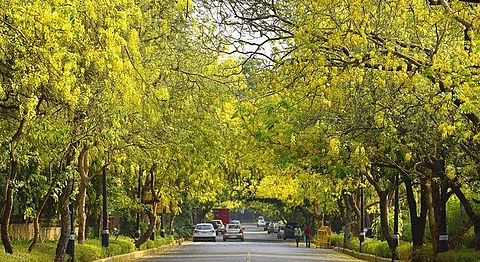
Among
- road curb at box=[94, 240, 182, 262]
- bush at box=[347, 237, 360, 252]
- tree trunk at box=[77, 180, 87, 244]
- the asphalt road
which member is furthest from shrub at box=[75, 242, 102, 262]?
bush at box=[347, 237, 360, 252]

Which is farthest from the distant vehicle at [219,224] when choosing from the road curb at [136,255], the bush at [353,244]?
the bush at [353,244]

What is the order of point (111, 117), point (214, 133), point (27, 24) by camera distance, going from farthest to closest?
point (214, 133) → point (111, 117) → point (27, 24)

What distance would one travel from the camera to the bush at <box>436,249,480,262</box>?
23234 millimetres

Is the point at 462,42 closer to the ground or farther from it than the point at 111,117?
farther from it

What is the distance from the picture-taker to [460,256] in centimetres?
2375

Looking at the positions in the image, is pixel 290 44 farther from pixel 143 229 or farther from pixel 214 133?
pixel 143 229

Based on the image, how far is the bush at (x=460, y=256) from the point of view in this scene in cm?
2323

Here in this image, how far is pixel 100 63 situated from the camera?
50.4 feet

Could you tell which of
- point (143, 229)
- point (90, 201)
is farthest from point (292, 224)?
point (90, 201)

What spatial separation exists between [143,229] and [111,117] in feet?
108

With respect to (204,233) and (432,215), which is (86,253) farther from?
(204,233)

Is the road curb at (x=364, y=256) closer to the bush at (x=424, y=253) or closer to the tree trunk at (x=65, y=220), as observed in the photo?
the bush at (x=424, y=253)

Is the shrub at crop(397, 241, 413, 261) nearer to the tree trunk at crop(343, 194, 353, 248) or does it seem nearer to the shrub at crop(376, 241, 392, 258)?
the shrub at crop(376, 241, 392, 258)

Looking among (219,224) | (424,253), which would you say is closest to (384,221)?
(424,253)
